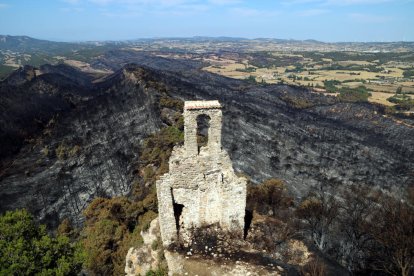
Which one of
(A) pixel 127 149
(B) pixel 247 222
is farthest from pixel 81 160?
(B) pixel 247 222

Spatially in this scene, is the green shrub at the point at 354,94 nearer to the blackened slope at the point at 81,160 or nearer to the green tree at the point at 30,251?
the blackened slope at the point at 81,160

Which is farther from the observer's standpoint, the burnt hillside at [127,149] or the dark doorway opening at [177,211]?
the burnt hillside at [127,149]

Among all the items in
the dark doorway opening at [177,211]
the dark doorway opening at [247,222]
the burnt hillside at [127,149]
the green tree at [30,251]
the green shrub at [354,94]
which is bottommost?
the green shrub at [354,94]

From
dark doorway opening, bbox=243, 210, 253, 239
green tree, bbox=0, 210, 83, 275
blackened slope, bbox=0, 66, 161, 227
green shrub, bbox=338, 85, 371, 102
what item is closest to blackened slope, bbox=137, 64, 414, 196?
blackened slope, bbox=0, 66, 161, 227

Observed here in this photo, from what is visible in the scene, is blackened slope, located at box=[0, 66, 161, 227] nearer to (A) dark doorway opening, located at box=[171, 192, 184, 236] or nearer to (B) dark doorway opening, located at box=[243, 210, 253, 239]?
(B) dark doorway opening, located at box=[243, 210, 253, 239]

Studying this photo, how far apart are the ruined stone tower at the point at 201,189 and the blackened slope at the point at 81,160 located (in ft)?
58.4

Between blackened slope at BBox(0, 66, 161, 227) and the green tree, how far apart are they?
1872cm

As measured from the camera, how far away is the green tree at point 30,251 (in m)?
11.6

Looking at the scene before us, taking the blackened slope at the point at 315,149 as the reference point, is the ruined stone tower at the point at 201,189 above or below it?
above

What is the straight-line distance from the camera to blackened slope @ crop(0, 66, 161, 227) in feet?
109

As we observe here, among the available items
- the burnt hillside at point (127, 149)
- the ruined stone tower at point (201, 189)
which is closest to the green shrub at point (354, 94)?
the burnt hillside at point (127, 149)

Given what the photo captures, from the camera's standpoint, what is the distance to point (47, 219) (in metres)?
30.5

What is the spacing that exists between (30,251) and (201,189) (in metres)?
7.51

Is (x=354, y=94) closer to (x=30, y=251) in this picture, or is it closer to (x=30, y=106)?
(x=30, y=106)
